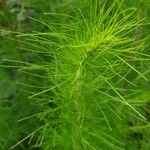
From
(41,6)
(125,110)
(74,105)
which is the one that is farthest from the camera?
(41,6)

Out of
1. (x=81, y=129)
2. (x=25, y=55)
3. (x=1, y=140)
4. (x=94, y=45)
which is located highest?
(x=94, y=45)

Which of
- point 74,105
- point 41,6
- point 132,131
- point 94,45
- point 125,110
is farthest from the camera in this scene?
point 41,6

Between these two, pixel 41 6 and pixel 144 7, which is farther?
pixel 41 6

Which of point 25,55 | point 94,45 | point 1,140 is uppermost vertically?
point 94,45

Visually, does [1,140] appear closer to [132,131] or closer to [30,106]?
[30,106]

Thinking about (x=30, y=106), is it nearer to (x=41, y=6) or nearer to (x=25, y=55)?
(x=25, y=55)

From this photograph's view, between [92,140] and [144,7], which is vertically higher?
[144,7]

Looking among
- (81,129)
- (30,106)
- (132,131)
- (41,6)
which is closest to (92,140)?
(81,129)

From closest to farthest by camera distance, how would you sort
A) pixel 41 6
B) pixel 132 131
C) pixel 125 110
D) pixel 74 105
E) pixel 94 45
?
pixel 94 45, pixel 74 105, pixel 125 110, pixel 132 131, pixel 41 6

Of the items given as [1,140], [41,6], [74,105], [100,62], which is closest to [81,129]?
[74,105]
